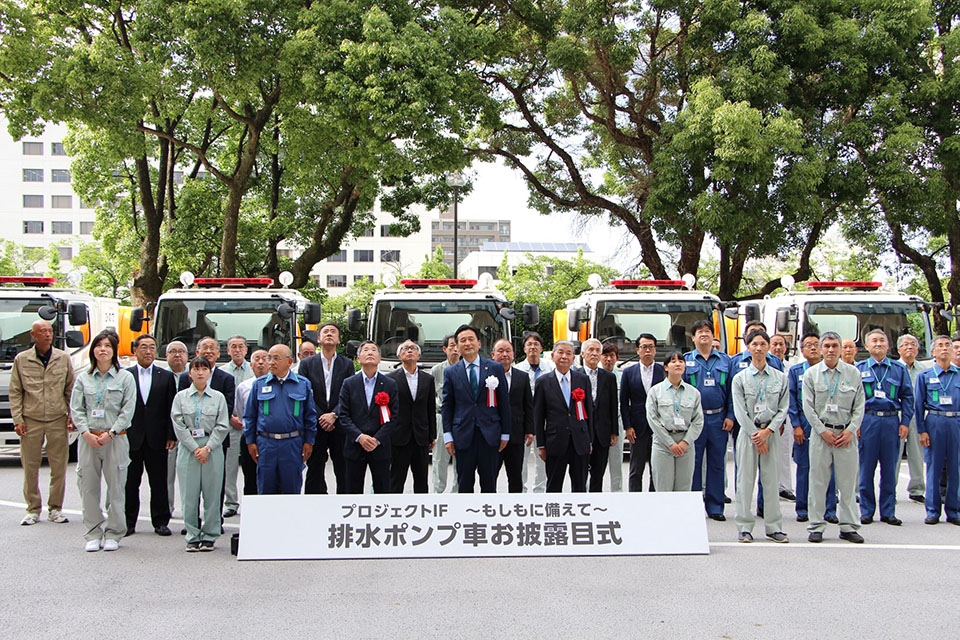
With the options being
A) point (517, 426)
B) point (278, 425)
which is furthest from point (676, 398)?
point (278, 425)

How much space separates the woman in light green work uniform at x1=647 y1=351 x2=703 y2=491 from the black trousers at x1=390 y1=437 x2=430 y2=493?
2103mm

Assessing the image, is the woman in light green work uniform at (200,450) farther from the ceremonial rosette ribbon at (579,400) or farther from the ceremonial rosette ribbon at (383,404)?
the ceremonial rosette ribbon at (579,400)

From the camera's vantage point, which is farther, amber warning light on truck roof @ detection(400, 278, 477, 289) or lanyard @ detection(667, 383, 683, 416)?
amber warning light on truck roof @ detection(400, 278, 477, 289)

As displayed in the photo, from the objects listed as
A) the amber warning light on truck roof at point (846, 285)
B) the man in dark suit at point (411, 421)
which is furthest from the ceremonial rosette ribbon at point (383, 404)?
the amber warning light on truck roof at point (846, 285)

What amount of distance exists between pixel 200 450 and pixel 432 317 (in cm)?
608

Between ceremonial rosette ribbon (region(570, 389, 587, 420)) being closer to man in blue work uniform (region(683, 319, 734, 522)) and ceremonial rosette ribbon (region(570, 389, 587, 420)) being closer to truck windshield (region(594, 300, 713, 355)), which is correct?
man in blue work uniform (region(683, 319, 734, 522))

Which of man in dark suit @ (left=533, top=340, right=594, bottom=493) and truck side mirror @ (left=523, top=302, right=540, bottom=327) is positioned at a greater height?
truck side mirror @ (left=523, top=302, right=540, bottom=327)

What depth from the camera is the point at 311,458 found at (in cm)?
862

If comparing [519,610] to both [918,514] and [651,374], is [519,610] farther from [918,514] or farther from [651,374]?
[918,514]

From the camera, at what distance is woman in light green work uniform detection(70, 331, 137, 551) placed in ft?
25.3

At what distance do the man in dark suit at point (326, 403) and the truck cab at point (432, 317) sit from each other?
398 cm

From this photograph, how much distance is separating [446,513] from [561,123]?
20658 millimetres

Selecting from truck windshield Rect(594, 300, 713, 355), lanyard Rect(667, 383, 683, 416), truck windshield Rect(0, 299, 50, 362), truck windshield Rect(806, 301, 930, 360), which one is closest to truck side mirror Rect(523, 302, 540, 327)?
→ truck windshield Rect(594, 300, 713, 355)

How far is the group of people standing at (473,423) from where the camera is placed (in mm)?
7684
